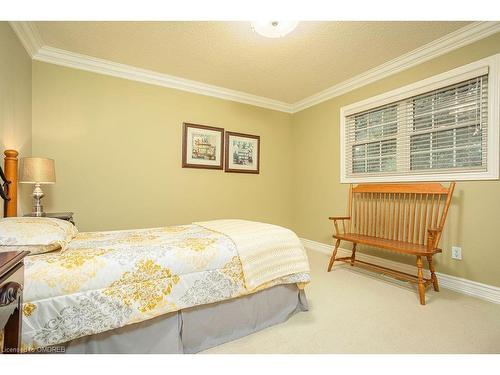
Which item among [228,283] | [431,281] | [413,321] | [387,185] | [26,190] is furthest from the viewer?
[387,185]

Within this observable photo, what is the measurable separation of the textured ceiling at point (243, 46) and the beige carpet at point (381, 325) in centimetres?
245

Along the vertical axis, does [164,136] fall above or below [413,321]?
above

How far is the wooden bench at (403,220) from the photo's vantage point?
217 centimetres

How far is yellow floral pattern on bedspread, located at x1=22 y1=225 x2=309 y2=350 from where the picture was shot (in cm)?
106

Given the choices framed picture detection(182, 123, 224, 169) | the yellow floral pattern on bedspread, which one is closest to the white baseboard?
the yellow floral pattern on bedspread

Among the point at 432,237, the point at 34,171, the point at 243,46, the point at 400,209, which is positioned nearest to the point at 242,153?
the point at 243,46

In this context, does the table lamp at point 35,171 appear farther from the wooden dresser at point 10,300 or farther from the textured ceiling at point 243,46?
the wooden dresser at point 10,300

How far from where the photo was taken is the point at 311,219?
13.0 ft

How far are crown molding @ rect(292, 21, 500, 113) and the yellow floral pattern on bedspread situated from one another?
9.27ft

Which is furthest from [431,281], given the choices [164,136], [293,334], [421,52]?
[164,136]

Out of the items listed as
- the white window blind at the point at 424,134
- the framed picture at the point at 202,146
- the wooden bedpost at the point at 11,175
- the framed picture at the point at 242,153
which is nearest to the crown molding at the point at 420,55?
the white window blind at the point at 424,134

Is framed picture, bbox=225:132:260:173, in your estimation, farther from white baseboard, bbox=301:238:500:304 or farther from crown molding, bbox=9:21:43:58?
crown molding, bbox=9:21:43:58

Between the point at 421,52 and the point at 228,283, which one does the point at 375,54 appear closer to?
the point at 421,52

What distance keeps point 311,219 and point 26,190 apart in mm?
3670
